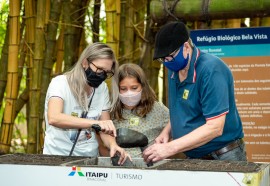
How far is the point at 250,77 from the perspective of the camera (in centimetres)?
578

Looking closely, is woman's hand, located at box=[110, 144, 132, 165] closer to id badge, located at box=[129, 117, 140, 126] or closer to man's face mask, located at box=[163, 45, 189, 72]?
man's face mask, located at box=[163, 45, 189, 72]

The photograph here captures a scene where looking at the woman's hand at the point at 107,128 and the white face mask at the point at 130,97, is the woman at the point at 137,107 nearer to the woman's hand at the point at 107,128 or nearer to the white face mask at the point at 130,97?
the white face mask at the point at 130,97

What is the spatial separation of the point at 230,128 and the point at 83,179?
1.24 m

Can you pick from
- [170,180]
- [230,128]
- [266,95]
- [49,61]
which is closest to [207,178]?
[170,180]

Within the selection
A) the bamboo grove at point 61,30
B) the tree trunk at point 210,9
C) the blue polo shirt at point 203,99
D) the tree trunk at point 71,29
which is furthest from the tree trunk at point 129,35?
the blue polo shirt at point 203,99

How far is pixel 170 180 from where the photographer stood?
3334mm

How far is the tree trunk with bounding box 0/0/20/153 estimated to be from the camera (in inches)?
232

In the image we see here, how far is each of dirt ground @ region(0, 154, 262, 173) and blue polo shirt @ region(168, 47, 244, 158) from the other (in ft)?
1.31

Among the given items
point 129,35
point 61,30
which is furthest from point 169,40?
point 61,30

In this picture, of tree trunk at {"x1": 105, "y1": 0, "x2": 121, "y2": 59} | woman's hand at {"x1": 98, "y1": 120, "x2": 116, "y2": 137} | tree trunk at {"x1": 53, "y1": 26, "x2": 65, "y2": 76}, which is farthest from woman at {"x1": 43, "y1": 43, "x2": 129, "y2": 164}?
tree trunk at {"x1": 53, "y1": 26, "x2": 65, "y2": 76}

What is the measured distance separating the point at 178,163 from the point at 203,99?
1.61 ft

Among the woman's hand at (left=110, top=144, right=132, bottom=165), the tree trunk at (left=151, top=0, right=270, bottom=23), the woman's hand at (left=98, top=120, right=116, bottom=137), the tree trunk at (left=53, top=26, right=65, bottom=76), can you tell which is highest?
the tree trunk at (left=151, top=0, right=270, bottom=23)

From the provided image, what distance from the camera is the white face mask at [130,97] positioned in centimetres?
502

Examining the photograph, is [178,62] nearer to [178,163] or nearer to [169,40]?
[169,40]
